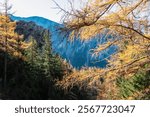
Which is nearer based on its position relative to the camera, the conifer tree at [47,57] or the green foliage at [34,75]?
the green foliage at [34,75]

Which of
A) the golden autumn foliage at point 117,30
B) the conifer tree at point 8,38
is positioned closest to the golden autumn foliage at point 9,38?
the conifer tree at point 8,38

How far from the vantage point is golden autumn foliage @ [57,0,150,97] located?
31.4ft

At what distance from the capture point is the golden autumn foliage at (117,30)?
9.59m

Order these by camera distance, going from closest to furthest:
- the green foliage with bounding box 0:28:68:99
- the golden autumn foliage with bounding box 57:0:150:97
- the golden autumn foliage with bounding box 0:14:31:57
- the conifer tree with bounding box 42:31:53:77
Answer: the golden autumn foliage with bounding box 57:0:150:97, the golden autumn foliage with bounding box 0:14:31:57, the green foliage with bounding box 0:28:68:99, the conifer tree with bounding box 42:31:53:77

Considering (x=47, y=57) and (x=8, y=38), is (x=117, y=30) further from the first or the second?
(x=47, y=57)

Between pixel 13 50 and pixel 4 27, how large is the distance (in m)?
4.15

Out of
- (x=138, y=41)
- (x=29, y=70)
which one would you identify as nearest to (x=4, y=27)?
(x=29, y=70)

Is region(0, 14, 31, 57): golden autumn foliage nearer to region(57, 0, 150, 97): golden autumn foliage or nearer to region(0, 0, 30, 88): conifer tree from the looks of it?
region(0, 0, 30, 88): conifer tree

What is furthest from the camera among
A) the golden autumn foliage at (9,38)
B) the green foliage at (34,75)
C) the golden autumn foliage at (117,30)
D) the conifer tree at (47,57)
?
the conifer tree at (47,57)

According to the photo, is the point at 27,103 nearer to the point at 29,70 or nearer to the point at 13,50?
the point at 13,50

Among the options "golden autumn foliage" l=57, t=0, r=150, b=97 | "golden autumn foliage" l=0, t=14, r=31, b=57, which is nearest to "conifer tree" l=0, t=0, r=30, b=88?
"golden autumn foliage" l=0, t=14, r=31, b=57

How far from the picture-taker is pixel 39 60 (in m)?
54.4

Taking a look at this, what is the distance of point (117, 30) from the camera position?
35.4 feet

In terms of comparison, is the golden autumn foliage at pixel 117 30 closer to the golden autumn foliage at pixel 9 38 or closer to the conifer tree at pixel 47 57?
the golden autumn foliage at pixel 9 38
